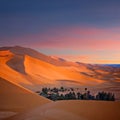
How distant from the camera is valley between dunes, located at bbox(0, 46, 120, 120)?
1149cm

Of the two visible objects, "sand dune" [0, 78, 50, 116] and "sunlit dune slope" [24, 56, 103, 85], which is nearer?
"sand dune" [0, 78, 50, 116]

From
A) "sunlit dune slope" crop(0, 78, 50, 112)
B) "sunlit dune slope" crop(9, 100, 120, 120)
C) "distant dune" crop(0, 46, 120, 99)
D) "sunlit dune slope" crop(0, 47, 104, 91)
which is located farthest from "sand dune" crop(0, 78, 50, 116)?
"sunlit dune slope" crop(0, 47, 104, 91)

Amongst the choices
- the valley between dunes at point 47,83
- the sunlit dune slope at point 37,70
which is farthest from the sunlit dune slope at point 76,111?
the sunlit dune slope at point 37,70

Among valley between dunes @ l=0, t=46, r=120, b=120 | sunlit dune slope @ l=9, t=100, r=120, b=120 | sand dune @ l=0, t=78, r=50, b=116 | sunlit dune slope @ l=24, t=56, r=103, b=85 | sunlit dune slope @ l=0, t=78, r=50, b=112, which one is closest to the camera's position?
sunlit dune slope @ l=9, t=100, r=120, b=120

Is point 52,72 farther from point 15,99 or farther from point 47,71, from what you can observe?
point 15,99

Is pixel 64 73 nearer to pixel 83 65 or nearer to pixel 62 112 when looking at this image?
pixel 83 65

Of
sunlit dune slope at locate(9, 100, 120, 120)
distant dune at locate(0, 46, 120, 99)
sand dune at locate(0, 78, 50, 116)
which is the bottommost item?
sunlit dune slope at locate(9, 100, 120, 120)

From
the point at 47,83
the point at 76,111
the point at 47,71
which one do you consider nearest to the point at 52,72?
the point at 47,71

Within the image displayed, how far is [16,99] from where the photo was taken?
1742cm

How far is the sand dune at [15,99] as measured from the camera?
15878mm

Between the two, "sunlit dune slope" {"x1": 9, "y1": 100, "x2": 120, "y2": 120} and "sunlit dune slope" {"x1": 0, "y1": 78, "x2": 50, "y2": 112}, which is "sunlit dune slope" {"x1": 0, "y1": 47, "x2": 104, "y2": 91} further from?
"sunlit dune slope" {"x1": 9, "y1": 100, "x2": 120, "y2": 120}

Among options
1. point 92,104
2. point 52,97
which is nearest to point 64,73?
point 52,97

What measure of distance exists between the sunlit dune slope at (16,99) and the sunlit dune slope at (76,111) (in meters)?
3.88

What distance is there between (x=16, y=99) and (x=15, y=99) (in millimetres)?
56
